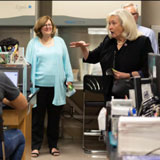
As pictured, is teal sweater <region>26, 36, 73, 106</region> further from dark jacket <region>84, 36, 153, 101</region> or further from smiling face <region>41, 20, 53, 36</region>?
dark jacket <region>84, 36, 153, 101</region>

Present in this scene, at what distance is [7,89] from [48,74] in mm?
1526

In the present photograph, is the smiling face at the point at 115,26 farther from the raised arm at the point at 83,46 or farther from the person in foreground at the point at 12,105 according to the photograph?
the person in foreground at the point at 12,105

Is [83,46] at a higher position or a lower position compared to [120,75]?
higher

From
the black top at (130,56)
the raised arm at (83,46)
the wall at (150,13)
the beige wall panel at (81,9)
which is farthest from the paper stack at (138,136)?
the wall at (150,13)

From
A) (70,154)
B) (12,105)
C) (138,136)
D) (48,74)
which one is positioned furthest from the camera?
(70,154)

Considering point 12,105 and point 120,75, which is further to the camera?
point 120,75

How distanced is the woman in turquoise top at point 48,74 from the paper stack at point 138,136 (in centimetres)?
210

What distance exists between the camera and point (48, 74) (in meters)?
3.53

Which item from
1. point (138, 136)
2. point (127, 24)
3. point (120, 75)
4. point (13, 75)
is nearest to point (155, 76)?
point (138, 136)

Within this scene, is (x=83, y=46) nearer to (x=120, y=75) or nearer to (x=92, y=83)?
(x=120, y=75)

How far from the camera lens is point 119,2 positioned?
12.8ft

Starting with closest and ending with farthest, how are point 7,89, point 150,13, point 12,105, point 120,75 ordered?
point 7,89, point 12,105, point 120,75, point 150,13

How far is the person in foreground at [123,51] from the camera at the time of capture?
2.51 metres

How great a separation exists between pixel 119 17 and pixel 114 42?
225mm
